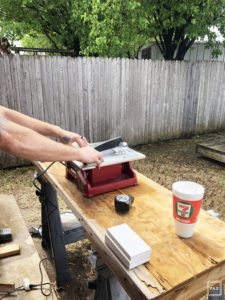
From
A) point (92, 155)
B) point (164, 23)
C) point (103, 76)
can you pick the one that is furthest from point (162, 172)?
point (164, 23)

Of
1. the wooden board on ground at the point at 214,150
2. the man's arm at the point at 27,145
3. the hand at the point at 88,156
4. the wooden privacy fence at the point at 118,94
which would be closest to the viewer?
the man's arm at the point at 27,145

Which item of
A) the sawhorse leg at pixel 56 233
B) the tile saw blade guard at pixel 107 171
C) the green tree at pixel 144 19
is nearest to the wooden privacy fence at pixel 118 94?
the green tree at pixel 144 19

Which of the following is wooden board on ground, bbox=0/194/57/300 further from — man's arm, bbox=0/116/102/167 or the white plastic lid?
the white plastic lid

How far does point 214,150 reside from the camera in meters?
5.47

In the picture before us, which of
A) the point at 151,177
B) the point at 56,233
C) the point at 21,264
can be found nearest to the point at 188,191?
the point at 21,264

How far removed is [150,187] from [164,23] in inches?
310

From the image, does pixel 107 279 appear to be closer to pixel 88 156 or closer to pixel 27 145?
pixel 88 156

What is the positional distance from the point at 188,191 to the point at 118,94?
496 centimetres

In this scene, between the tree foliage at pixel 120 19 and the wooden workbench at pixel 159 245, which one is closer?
the wooden workbench at pixel 159 245

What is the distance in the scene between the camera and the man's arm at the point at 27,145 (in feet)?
4.06

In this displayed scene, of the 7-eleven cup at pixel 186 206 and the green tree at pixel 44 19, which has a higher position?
the green tree at pixel 44 19

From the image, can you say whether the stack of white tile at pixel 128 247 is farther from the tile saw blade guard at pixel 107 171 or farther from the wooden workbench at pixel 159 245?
the tile saw blade guard at pixel 107 171

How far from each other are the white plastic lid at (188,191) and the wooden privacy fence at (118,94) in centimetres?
436

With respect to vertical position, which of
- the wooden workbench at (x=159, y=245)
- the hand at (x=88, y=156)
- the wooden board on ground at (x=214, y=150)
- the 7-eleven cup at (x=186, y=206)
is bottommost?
the wooden board on ground at (x=214, y=150)
